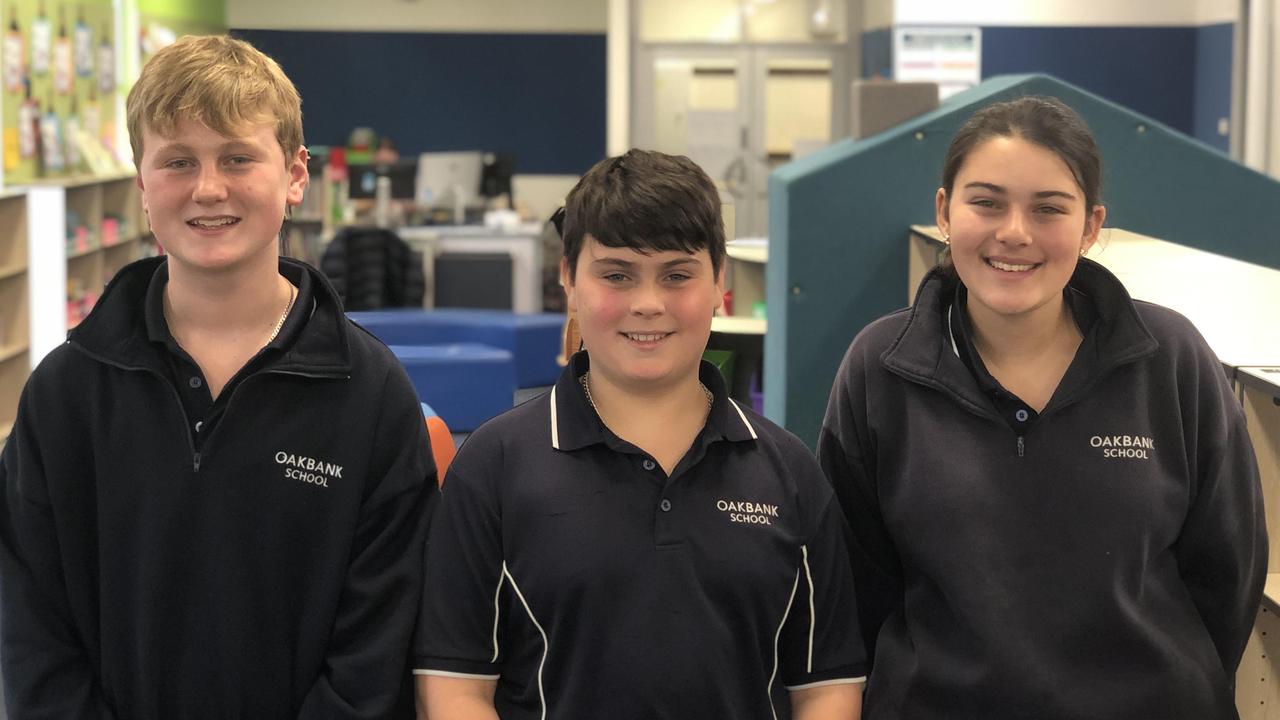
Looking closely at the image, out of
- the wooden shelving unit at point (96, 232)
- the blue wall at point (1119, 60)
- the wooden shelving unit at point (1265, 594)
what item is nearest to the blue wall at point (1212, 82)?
the blue wall at point (1119, 60)

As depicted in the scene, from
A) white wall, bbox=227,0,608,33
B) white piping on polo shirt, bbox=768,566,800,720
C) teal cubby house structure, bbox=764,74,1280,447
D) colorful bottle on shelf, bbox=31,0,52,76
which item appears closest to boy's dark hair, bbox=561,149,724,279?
white piping on polo shirt, bbox=768,566,800,720

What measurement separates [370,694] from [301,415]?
1.10 ft

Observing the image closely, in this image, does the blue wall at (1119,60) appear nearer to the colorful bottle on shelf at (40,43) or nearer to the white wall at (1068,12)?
the white wall at (1068,12)

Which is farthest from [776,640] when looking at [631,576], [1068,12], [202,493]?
[1068,12]

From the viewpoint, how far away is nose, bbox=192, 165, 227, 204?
1.64 m

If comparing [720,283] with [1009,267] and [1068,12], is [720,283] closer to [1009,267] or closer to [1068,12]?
[1009,267]

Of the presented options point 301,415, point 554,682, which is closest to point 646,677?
point 554,682

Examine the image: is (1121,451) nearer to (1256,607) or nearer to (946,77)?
(1256,607)

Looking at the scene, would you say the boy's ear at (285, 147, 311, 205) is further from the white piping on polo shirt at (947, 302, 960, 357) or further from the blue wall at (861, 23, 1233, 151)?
the blue wall at (861, 23, 1233, 151)

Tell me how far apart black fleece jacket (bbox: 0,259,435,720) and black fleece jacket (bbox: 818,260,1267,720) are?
0.63 meters

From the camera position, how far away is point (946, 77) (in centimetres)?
1065

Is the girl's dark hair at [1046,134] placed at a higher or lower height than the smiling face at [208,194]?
higher

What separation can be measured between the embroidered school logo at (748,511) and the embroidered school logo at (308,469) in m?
0.46

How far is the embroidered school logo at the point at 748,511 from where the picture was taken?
1622mm
